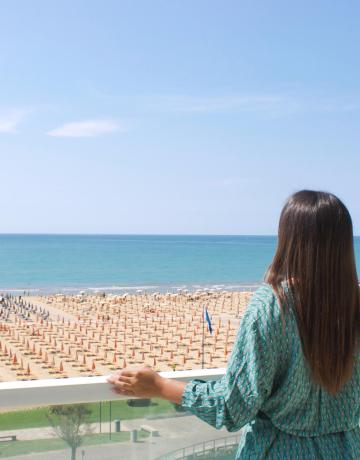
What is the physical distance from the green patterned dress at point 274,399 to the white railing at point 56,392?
42 cm

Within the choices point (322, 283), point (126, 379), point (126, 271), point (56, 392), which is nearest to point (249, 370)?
point (322, 283)

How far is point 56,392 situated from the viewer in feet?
5.16

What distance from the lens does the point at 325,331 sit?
109 centimetres

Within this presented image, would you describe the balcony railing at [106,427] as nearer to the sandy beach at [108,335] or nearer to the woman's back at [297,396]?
the woman's back at [297,396]

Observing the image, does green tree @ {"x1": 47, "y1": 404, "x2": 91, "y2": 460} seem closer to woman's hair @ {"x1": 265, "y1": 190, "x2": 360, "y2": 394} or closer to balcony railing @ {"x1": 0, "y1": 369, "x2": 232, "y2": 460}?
balcony railing @ {"x1": 0, "y1": 369, "x2": 232, "y2": 460}

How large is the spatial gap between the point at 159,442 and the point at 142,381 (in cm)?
54

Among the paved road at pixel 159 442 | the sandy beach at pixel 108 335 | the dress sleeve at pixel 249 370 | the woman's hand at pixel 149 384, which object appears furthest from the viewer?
the sandy beach at pixel 108 335

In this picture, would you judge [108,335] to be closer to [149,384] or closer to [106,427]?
[106,427]

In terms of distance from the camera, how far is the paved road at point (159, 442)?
1653mm

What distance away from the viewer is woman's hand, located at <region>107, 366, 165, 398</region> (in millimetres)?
1244

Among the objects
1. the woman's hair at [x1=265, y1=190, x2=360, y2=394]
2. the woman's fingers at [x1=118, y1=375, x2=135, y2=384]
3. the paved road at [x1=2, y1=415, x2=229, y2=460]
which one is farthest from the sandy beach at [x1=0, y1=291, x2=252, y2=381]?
the woman's hair at [x1=265, y1=190, x2=360, y2=394]

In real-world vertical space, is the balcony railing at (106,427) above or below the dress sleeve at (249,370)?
below

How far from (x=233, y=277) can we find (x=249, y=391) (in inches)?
2669

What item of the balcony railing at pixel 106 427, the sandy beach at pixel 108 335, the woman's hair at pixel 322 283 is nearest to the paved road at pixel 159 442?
the balcony railing at pixel 106 427
